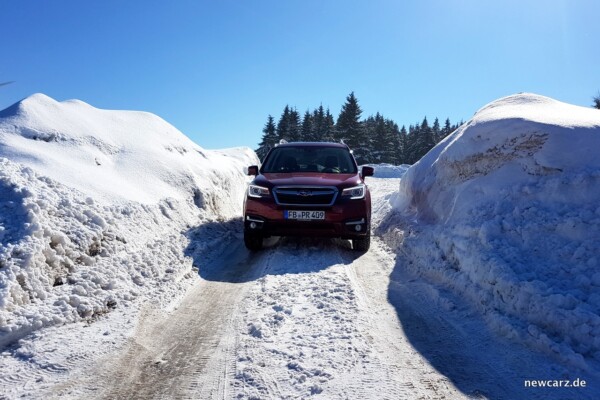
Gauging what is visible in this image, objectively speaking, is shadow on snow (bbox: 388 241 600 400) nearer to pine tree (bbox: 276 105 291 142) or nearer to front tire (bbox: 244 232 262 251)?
front tire (bbox: 244 232 262 251)

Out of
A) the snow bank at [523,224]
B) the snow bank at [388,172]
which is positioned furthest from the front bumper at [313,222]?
the snow bank at [388,172]

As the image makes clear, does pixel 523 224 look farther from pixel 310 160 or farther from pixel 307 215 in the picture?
pixel 310 160

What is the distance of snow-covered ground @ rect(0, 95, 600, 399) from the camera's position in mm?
2842

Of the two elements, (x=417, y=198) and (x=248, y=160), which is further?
(x=248, y=160)

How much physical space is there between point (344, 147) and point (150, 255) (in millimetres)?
4549

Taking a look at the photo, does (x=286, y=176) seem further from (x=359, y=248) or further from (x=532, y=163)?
(x=532, y=163)

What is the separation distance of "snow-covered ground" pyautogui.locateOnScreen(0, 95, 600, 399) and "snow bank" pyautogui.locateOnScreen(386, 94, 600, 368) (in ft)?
0.07

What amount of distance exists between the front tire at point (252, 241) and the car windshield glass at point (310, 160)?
4.86 ft

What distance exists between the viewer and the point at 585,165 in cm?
508

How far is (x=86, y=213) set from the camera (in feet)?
17.0

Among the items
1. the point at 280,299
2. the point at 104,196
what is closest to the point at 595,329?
the point at 280,299

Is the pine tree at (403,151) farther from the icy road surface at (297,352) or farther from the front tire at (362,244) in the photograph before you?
the icy road surface at (297,352)

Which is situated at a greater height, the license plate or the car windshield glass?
the car windshield glass

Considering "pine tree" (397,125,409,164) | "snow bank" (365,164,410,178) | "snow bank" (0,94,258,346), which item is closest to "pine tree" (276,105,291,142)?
"pine tree" (397,125,409,164)
